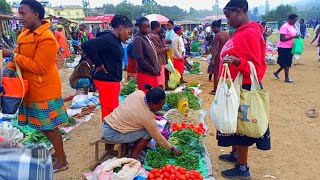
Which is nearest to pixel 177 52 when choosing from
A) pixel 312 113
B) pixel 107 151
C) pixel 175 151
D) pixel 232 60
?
pixel 312 113

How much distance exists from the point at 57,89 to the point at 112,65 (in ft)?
2.73

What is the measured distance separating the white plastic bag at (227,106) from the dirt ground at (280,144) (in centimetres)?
94

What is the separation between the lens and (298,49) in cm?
857

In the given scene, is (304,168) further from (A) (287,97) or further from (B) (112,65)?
(A) (287,97)

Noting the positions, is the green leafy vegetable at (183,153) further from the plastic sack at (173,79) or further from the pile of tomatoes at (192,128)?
the plastic sack at (173,79)

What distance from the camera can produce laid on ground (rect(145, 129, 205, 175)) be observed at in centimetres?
383

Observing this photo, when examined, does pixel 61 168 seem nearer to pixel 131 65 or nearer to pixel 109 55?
pixel 109 55

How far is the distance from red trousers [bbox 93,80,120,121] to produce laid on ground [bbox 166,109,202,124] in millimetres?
1572

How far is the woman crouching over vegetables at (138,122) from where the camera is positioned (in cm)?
377

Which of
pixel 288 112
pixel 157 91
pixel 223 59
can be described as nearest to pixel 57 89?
pixel 157 91

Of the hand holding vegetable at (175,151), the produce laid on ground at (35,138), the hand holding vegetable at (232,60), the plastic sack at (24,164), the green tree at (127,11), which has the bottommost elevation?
the produce laid on ground at (35,138)

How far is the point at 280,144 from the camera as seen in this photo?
15.6 ft

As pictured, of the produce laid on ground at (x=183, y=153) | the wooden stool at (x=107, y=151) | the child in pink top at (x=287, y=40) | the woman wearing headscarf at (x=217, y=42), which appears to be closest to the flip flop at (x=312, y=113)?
the woman wearing headscarf at (x=217, y=42)

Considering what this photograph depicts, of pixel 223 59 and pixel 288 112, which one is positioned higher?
pixel 223 59
